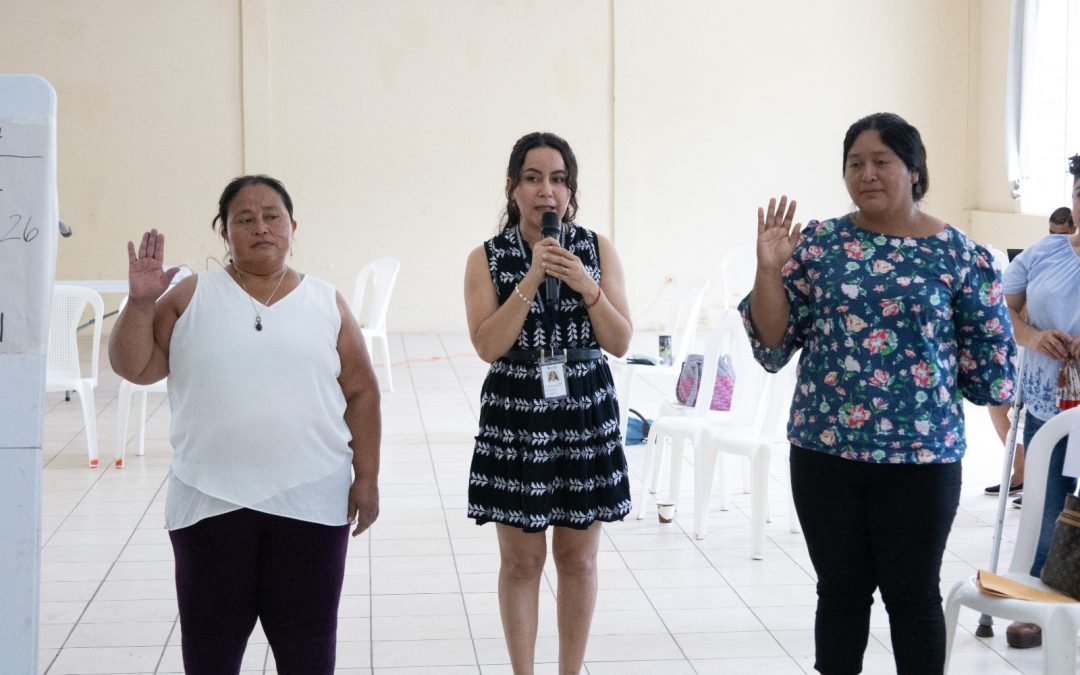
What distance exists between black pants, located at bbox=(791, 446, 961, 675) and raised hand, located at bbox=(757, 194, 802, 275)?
0.42 meters

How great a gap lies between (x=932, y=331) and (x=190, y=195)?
9579mm

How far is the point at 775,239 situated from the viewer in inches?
101

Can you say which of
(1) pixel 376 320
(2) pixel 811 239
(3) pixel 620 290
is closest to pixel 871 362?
(2) pixel 811 239

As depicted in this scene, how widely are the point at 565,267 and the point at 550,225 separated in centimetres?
14

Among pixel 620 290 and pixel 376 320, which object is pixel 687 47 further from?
pixel 620 290

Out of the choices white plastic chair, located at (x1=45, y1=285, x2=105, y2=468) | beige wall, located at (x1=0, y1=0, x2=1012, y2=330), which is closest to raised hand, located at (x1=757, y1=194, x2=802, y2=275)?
white plastic chair, located at (x1=45, y1=285, x2=105, y2=468)

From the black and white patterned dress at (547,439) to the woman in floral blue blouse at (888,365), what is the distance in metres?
0.43

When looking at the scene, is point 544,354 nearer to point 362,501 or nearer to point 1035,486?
point 362,501

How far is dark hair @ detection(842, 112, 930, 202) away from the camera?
2496 mm

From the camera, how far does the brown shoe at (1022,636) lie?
3436 millimetres

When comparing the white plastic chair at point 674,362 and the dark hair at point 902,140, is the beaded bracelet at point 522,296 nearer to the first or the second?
the dark hair at point 902,140

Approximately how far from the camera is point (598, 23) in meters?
11.4

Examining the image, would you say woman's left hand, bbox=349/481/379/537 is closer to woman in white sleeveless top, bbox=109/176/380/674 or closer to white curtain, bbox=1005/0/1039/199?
woman in white sleeveless top, bbox=109/176/380/674

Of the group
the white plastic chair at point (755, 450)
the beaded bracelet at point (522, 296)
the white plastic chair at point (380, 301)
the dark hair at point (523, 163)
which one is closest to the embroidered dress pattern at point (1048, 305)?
the white plastic chair at point (755, 450)
